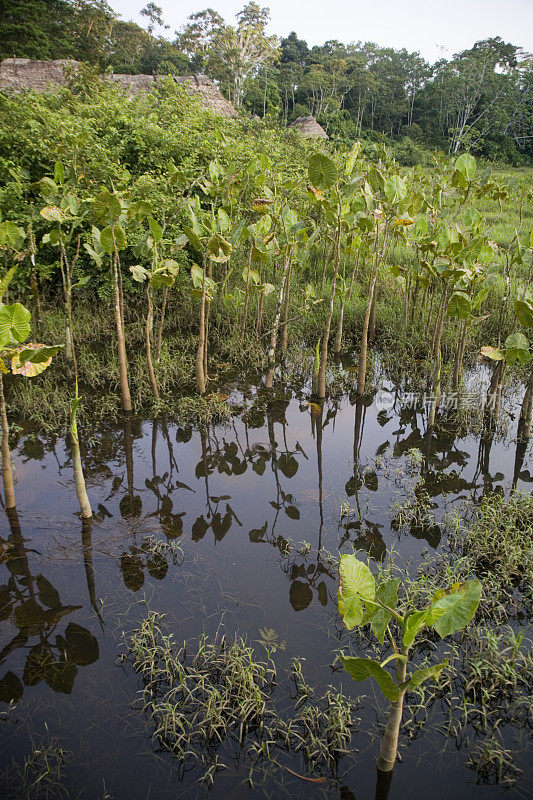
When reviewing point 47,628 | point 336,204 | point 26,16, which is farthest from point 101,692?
point 26,16

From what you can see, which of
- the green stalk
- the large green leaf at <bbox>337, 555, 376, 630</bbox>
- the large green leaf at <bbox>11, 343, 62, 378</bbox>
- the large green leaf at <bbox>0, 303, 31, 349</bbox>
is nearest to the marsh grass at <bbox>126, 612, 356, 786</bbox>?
the large green leaf at <bbox>337, 555, 376, 630</bbox>

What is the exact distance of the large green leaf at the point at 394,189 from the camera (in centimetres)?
461

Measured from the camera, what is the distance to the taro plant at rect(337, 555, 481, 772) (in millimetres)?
1810

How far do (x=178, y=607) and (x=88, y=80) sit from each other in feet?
31.7

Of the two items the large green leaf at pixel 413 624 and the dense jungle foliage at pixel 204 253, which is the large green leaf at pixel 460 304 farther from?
the large green leaf at pixel 413 624

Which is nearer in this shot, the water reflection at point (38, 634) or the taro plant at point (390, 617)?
the taro plant at point (390, 617)

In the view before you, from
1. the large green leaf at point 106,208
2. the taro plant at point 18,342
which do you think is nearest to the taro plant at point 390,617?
the taro plant at point 18,342

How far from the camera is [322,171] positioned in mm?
4309

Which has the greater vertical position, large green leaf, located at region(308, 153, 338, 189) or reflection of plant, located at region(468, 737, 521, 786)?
large green leaf, located at region(308, 153, 338, 189)

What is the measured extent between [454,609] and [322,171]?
12.0 feet

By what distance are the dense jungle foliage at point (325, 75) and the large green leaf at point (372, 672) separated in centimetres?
2365

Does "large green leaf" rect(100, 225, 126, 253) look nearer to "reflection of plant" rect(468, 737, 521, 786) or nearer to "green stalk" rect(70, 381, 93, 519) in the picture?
"green stalk" rect(70, 381, 93, 519)

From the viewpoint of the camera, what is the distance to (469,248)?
14.9 ft

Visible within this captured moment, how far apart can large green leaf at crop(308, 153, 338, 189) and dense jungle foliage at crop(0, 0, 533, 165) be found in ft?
66.3
